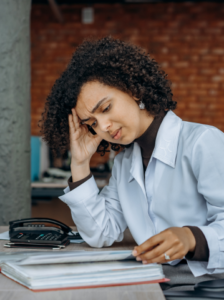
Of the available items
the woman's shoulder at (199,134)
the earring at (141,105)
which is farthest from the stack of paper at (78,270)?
the earring at (141,105)

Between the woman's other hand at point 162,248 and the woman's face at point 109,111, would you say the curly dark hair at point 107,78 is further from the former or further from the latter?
the woman's other hand at point 162,248

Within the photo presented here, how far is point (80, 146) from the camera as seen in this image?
4.20 feet

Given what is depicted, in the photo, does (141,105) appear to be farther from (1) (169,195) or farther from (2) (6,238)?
(2) (6,238)

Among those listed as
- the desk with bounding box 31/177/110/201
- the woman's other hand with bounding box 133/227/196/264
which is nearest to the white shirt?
the woman's other hand with bounding box 133/227/196/264

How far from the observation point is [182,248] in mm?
771

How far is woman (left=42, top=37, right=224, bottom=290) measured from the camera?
0.95 metres

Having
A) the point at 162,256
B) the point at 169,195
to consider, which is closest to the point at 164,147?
the point at 169,195

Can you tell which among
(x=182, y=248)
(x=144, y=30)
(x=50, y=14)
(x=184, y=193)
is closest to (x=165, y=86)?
(x=184, y=193)

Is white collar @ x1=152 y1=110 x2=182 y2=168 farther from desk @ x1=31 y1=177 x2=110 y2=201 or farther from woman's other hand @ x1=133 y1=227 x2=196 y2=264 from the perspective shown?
desk @ x1=31 y1=177 x2=110 y2=201

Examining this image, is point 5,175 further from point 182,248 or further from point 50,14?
point 50,14

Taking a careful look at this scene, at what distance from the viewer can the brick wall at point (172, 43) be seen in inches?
163

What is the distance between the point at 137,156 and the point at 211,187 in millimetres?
343

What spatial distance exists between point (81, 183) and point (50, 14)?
377 cm

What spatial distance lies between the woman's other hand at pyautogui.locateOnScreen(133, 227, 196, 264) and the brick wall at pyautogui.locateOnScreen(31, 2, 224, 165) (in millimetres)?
3421
